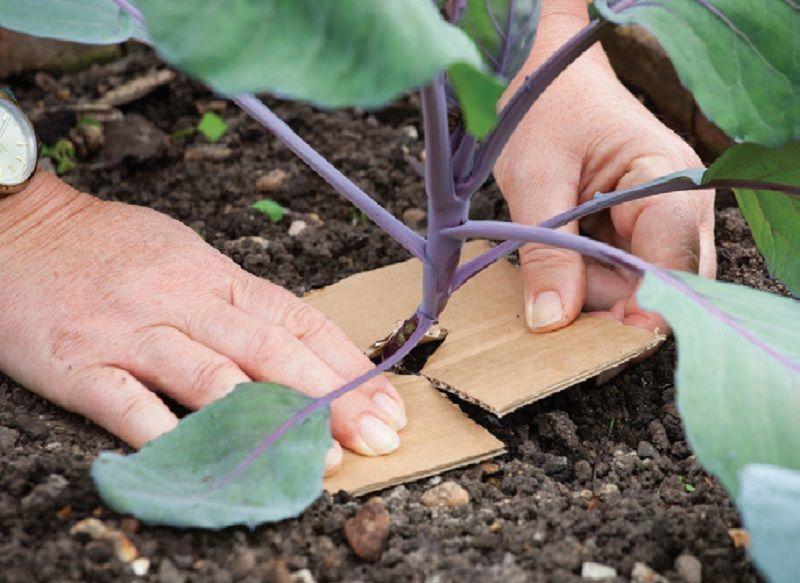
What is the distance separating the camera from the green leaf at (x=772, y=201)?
1268mm

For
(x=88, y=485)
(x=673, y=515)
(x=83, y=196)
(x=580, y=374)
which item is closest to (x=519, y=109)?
(x=580, y=374)

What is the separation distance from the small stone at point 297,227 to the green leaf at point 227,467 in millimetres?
747

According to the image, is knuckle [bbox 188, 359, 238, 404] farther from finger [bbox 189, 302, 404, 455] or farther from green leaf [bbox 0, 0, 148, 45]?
green leaf [bbox 0, 0, 148, 45]

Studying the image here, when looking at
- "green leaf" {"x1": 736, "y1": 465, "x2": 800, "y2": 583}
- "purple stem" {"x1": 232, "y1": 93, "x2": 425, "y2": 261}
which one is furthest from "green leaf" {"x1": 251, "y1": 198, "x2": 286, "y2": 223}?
"green leaf" {"x1": 736, "y1": 465, "x2": 800, "y2": 583}

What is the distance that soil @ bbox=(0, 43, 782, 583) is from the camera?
40.4 inches

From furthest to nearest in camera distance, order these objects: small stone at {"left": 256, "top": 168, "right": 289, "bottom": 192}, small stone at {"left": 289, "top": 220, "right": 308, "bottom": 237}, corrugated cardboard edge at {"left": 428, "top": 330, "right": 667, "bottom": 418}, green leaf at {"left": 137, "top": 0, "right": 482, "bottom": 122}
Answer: small stone at {"left": 256, "top": 168, "right": 289, "bottom": 192} → small stone at {"left": 289, "top": 220, "right": 308, "bottom": 237} → corrugated cardboard edge at {"left": 428, "top": 330, "right": 667, "bottom": 418} → green leaf at {"left": 137, "top": 0, "right": 482, "bottom": 122}

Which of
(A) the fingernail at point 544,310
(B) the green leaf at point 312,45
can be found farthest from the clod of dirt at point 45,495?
(A) the fingernail at point 544,310

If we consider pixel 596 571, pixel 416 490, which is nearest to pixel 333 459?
pixel 416 490

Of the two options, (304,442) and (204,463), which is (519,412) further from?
(204,463)

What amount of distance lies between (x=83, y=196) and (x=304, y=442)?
0.71 meters

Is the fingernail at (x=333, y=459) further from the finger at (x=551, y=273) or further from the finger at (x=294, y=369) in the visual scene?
the finger at (x=551, y=273)

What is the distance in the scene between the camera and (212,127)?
2205 millimetres

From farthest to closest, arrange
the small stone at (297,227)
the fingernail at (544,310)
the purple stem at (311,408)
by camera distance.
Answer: the small stone at (297,227), the fingernail at (544,310), the purple stem at (311,408)

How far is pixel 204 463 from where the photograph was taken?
3.59ft
